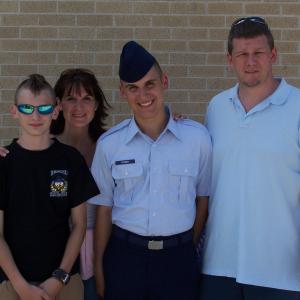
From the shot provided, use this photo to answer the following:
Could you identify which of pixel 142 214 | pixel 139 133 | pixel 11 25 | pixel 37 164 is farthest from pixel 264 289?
pixel 11 25

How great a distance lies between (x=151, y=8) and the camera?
5320 mm

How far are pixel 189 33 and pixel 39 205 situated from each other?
9.28 ft

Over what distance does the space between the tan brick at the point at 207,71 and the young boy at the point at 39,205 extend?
8.02 feet

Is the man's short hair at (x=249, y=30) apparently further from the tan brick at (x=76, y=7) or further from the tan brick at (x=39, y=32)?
the tan brick at (x=39, y=32)

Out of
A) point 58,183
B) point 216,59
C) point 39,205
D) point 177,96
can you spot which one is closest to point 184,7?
point 216,59

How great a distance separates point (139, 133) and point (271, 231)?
35.0 inches

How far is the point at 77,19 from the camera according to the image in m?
5.30

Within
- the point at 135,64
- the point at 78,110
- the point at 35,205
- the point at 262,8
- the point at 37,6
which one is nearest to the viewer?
the point at 35,205

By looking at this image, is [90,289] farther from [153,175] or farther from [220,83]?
[220,83]

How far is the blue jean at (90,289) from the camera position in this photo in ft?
11.1

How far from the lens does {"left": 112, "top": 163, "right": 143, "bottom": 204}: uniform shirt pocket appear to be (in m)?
3.20

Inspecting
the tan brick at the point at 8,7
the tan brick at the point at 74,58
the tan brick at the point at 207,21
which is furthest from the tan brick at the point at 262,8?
the tan brick at the point at 8,7

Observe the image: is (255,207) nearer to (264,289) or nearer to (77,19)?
(264,289)

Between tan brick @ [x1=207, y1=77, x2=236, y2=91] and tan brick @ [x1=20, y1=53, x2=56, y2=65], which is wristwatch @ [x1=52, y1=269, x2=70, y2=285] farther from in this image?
tan brick @ [x1=207, y1=77, x2=236, y2=91]
